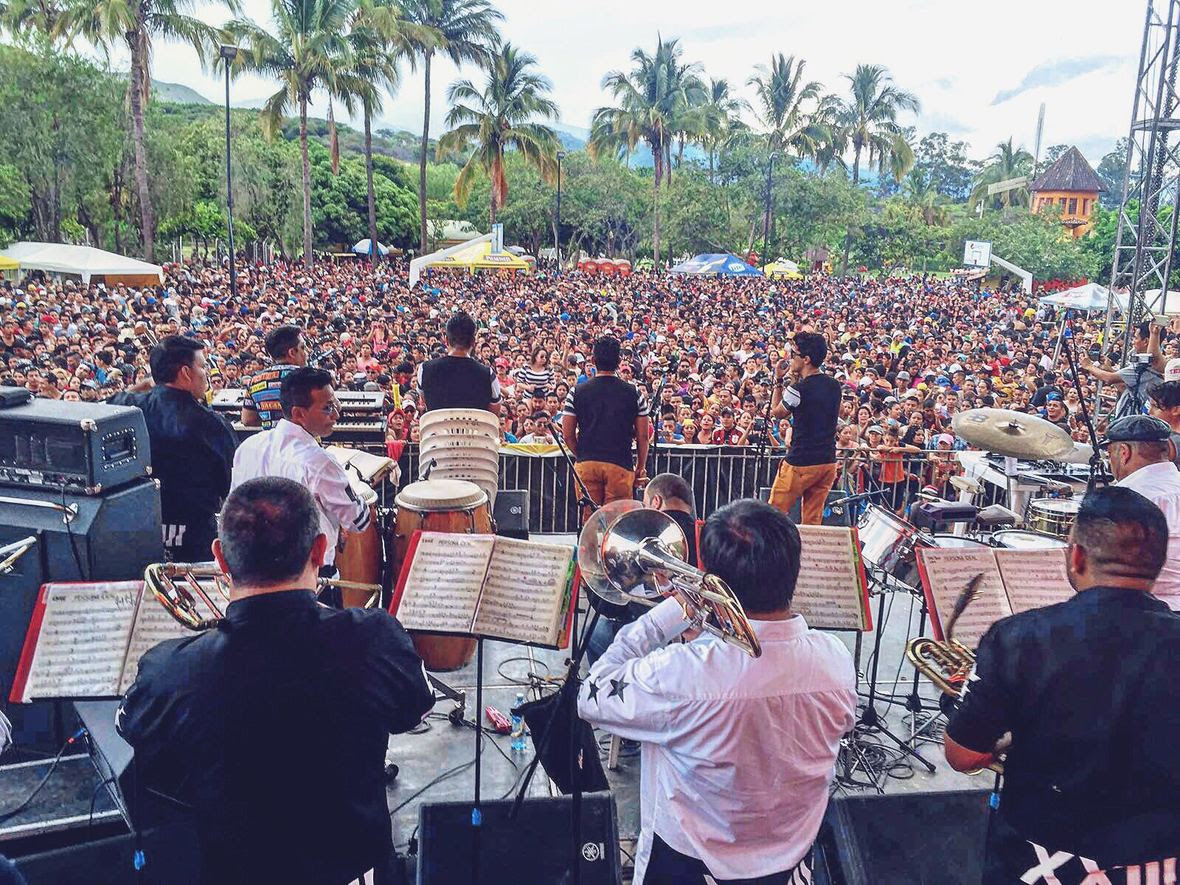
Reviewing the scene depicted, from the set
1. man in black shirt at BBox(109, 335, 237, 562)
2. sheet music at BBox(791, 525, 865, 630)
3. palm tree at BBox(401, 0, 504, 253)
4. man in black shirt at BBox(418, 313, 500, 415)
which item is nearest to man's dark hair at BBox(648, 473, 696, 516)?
sheet music at BBox(791, 525, 865, 630)

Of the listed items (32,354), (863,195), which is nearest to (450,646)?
(32,354)

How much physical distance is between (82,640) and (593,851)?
1.73 m

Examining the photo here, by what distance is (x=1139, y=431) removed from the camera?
148 inches

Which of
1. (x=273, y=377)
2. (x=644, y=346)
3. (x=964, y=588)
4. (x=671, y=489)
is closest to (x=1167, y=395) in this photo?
(x=964, y=588)

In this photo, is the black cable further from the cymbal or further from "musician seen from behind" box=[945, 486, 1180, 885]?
the cymbal

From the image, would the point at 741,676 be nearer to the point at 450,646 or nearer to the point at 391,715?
the point at 391,715

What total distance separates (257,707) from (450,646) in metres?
3.00

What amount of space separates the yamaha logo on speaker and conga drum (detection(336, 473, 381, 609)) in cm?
205

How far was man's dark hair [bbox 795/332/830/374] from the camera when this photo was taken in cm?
602

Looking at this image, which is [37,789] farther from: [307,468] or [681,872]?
[681,872]

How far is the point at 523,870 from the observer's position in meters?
3.14

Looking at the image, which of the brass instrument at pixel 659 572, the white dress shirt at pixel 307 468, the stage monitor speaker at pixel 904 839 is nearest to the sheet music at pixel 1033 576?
the stage monitor speaker at pixel 904 839

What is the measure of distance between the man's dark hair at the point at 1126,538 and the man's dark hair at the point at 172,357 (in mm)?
3756

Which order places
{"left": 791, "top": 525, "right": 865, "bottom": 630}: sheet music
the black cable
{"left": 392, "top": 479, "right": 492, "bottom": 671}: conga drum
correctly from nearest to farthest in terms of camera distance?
the black cable < {"left": 791, "top": 525, "right": 865, "bottom": 630}: sheet music < {"left": 392, "top": 479, "right": 492, "bottom": 671}: conga drum
